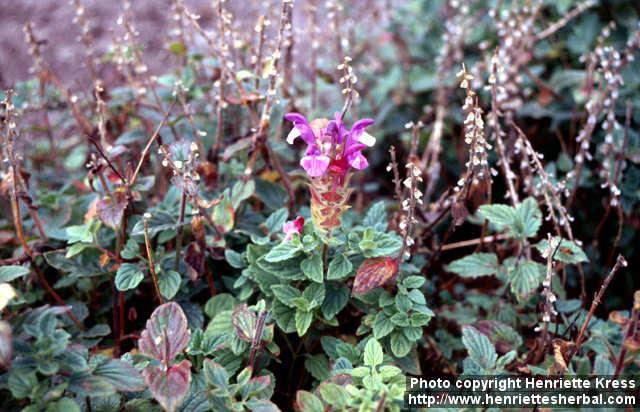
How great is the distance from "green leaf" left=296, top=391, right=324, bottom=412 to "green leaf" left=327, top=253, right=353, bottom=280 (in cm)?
23

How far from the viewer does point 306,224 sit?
4.36ft

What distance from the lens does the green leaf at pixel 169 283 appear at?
129cm

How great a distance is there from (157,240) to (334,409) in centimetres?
70

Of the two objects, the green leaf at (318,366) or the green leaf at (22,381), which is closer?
the green leaf at (22,381)

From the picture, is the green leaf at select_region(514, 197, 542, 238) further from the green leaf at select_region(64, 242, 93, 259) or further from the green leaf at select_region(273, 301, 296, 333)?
the green leaf at select_region(64, 242, 93, 259)

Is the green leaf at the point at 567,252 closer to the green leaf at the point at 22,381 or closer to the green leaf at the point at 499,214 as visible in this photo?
the green leaf at the point at 499,214

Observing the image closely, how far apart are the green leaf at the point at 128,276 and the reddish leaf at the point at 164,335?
16cm

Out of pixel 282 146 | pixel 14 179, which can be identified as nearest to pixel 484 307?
pixel 282 146

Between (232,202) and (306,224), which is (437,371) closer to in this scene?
(306,224)

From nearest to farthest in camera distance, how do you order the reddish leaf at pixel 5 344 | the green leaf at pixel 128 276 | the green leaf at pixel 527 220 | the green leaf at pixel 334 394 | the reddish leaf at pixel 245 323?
A: the reddish leaf at pixel 5 344 < the green leaf at pixel 334 394 < the reddish leaf at pixel 245 323 < the green leaf at pixel 128 276 < the green leaf at pixel 527 220

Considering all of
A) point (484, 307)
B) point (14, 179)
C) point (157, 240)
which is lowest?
point (484, 307)

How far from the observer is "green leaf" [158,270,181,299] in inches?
50.9

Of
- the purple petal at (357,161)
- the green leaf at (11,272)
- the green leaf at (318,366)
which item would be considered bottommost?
the green leaf at (318,366)

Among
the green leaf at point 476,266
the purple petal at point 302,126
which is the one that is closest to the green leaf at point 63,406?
the purple petal at point 302,126
